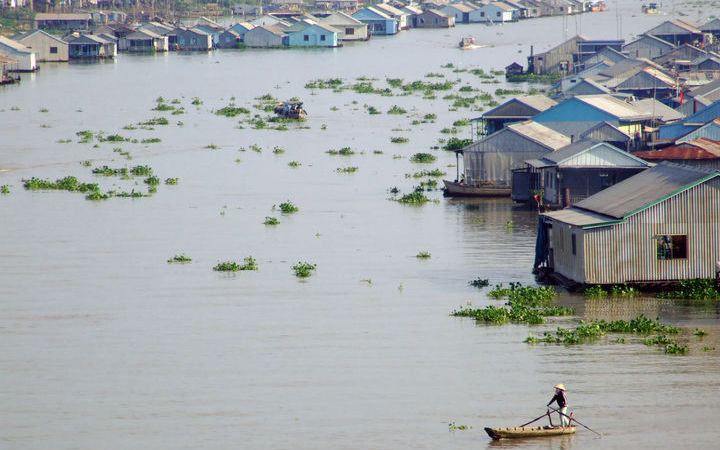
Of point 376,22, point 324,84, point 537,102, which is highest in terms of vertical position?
point 376,22

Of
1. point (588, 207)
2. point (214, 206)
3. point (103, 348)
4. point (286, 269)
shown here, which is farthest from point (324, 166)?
point (103, 348)

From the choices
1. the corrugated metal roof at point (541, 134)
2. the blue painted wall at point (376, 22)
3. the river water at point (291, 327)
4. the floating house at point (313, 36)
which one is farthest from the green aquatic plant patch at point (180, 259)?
the blue painted wall at point (376, 22)

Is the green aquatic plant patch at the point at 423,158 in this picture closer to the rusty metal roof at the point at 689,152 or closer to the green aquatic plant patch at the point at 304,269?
the rusty metal roof at the point at 689,152

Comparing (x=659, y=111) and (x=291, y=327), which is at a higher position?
(x=659, y=111)

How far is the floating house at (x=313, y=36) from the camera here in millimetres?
123188

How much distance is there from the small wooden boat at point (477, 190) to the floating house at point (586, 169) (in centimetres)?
340

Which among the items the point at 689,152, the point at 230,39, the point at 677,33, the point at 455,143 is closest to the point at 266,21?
the point at 230,39

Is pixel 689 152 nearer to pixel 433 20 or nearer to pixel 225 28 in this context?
pixel 225 28

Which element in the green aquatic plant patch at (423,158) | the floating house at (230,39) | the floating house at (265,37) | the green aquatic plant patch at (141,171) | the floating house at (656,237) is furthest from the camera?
the floating house at (230,39)

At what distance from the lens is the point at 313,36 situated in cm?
12369

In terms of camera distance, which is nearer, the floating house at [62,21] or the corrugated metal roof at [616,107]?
the corrugated metal roof at [616,107]

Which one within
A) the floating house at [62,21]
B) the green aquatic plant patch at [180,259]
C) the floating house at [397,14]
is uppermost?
the floating house at [397,14]

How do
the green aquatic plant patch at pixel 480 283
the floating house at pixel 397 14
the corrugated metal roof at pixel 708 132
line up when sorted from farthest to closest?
the floating house at pixel 397 14 < the corrugated metal roof at pixel 708 132 < the green aquatic plant patch at pixel 480 283

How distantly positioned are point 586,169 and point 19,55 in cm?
7180
